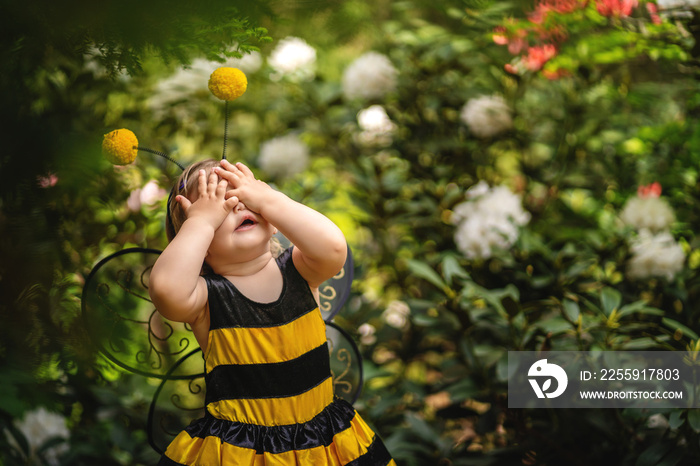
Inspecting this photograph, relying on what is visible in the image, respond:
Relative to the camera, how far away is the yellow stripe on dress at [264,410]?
2.19ft

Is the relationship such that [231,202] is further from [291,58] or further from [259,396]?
[291,58]

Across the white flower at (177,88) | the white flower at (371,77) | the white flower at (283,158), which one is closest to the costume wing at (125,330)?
the white flower at (283,158)

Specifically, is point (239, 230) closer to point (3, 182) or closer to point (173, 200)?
point (173, 200)

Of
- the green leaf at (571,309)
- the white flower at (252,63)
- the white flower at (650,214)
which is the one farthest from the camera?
the white flower at (252,63)

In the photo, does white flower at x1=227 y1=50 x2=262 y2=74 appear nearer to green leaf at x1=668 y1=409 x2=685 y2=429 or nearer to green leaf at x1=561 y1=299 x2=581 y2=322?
green leaf at x1=561 y1=299 x2=581 y2=322

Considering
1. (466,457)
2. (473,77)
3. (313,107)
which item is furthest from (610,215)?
(313,107)

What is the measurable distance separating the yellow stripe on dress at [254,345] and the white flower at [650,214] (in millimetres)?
994

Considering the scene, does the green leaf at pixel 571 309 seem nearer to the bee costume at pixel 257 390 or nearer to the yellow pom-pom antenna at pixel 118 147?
the bee costume at pixel 257 390

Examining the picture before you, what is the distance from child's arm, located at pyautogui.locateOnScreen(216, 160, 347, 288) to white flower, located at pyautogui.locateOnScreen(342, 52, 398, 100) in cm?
95

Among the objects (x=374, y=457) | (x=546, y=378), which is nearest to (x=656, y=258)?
(x=546, y=378)

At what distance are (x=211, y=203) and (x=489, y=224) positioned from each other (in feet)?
2.73

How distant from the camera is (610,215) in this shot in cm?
145

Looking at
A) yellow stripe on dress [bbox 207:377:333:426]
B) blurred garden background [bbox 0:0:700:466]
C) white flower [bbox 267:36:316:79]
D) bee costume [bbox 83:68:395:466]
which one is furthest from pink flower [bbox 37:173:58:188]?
white flower [bbox 267:36:316:79]

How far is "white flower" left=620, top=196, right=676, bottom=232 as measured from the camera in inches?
49.9
